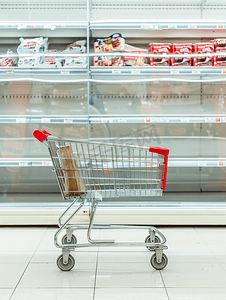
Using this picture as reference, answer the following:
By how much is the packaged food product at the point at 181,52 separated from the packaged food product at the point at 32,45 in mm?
1367

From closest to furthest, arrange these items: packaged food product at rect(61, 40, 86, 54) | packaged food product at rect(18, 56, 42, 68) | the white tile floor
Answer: the white tile floor
packaged food product at rect(18, 56, 42, 68)
packaged food product at rect(61, 40, 86, 54)

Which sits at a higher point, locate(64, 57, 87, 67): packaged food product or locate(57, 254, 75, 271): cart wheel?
locate(64, 57, 87, 67): packaged food product

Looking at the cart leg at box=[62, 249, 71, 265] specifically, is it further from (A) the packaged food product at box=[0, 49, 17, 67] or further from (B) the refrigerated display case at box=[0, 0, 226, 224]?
(A) the packaged food product at box=[0, 49, 17, 67]

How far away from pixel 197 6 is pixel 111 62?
1251mm

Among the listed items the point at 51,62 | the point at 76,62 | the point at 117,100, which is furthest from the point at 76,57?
the point at 117,100

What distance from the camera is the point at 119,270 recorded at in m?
1.83

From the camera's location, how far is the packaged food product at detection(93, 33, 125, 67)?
296cm

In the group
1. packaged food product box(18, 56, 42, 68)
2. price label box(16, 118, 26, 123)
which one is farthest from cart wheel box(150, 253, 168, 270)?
packaged food product box(18, 56, 42, 68)

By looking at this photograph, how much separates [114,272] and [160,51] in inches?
87.3

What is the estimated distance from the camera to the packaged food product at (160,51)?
3010 mm

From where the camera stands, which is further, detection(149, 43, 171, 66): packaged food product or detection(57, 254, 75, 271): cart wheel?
detection(149, 43, 171, 66): packaged food product

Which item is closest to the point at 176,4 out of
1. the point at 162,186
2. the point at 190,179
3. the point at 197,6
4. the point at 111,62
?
the point at 197,6

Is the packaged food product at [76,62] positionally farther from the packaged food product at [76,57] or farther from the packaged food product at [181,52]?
the packaged food product at [181,52]

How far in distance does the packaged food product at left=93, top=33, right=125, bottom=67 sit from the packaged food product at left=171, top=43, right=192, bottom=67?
55 centimetres
